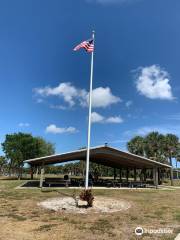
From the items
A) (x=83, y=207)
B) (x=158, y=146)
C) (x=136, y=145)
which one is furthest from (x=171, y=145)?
(x=83, y=207)

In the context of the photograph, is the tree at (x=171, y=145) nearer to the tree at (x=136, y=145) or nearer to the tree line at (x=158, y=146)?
the tree line at (x=158, y=146)

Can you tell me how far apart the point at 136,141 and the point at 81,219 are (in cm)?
4418

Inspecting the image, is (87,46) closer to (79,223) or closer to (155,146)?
(79,223)

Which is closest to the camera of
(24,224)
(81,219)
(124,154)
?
(24,224)

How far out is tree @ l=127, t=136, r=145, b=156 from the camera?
5068cm

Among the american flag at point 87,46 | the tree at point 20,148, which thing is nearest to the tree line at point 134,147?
the tree at point 20,148

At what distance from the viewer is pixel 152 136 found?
49250 mm

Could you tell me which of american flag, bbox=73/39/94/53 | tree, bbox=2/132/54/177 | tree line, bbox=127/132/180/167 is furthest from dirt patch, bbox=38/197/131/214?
tree line, bbox=127/132/180/167

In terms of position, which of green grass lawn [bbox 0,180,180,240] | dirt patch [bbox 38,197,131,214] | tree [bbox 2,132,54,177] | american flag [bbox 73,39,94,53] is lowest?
green grass lawn [bbox 0,180,180,240]

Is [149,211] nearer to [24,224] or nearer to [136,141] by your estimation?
[24,224]

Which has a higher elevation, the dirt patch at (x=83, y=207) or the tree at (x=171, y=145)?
the tree at (x=171, y=145)

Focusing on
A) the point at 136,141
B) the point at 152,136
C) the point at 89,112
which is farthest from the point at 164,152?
the point at 89,112

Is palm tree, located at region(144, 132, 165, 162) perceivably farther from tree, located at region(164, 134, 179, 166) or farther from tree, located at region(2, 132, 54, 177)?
tree, located at region(2, 132, 54, 177)

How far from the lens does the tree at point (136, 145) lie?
50684 mm
